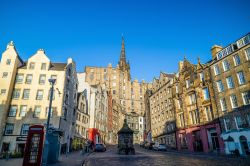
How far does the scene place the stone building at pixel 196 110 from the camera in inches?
1337

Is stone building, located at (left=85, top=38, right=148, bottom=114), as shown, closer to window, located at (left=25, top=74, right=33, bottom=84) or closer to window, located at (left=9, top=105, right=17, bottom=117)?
window, located at (left=25, top=74, right=33, bottom=84)

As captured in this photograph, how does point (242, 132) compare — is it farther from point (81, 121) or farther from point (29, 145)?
point (81, 121)

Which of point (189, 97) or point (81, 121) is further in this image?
point (81, 121)

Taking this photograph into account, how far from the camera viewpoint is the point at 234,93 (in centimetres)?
2984

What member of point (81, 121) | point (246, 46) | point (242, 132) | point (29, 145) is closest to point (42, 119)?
point (81, 121)

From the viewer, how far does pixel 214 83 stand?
3403 cm

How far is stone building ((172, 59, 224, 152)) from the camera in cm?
3397

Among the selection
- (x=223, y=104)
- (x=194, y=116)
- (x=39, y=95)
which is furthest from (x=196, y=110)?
(x=39, y=95)

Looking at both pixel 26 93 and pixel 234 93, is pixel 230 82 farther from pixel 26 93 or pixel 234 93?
pixel 26 93

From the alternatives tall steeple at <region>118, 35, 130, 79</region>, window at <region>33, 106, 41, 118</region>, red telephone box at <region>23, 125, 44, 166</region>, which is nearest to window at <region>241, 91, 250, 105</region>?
red telephone box at <region>23, 125, 44, 166</region>

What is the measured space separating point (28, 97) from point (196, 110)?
33.2m

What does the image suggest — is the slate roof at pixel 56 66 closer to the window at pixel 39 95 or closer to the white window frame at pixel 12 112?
the window at pixel 39 95

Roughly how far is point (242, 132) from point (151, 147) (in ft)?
71.4

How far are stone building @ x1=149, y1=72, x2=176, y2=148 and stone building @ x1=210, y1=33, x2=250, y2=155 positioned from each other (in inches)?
587
